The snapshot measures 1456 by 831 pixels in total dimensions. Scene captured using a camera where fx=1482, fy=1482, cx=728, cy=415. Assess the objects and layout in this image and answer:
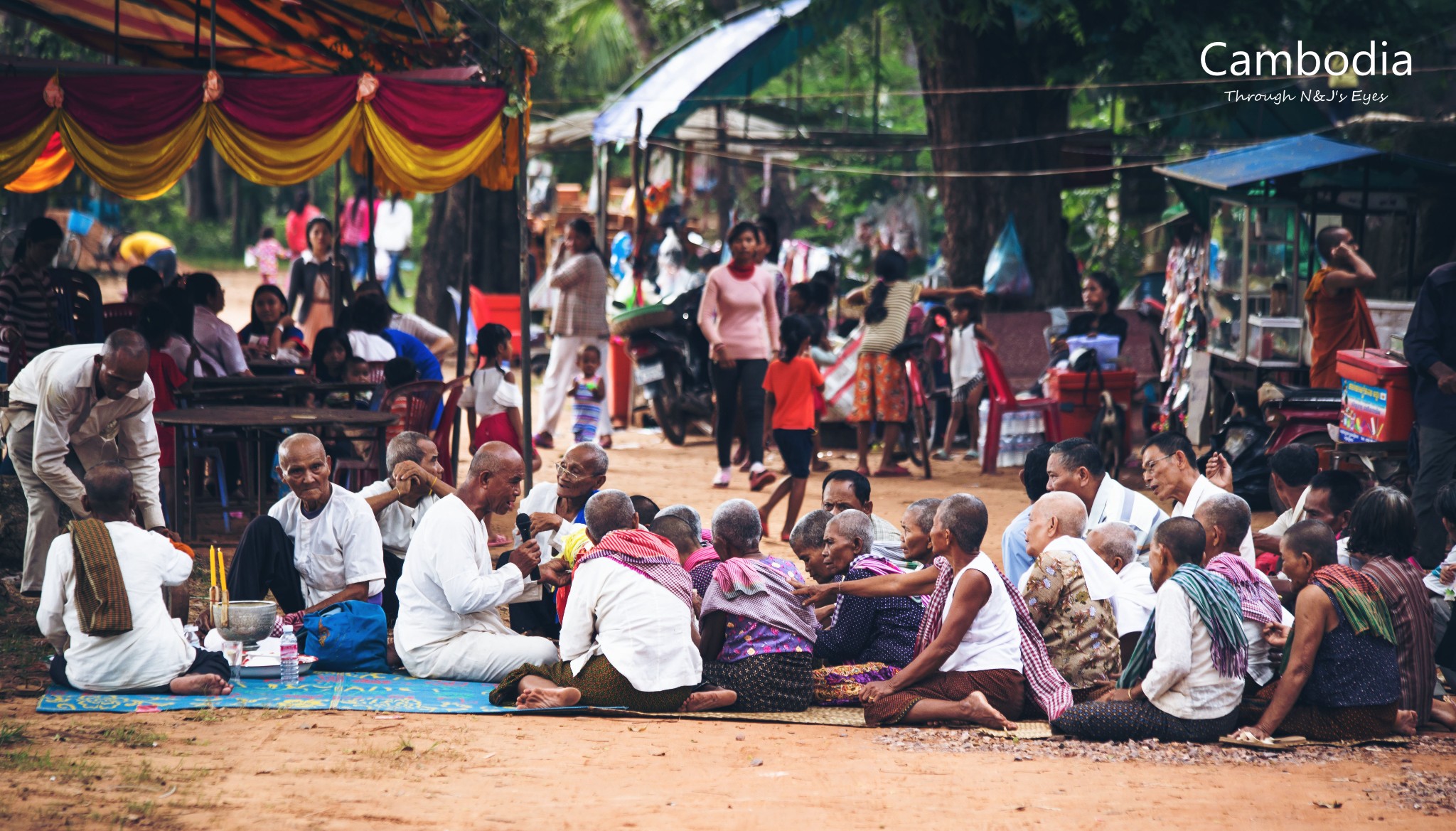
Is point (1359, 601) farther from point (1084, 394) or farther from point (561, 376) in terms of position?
point (561, 376)

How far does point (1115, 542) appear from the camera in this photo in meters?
6.14

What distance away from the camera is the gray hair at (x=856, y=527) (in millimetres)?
6160

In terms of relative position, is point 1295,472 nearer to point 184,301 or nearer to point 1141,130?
point 184,301

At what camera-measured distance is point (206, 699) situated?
5621mm

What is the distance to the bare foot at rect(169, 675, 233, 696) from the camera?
5.64 metres

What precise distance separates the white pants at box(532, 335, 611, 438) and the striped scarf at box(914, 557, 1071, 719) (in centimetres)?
682

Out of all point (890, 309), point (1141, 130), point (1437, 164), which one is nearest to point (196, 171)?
point (1141, 130)

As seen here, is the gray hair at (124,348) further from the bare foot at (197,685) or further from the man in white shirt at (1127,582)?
the man in white shirt at (1127,582)

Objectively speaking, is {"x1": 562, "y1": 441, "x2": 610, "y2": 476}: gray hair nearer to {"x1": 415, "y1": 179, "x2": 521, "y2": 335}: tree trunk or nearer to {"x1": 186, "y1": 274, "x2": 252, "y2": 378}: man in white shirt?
{"x1": 186, "y1": 274, "x2": 252, "y2": 378}: man in white shirt

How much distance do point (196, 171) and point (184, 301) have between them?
23118 millimetres

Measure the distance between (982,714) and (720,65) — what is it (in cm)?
1073

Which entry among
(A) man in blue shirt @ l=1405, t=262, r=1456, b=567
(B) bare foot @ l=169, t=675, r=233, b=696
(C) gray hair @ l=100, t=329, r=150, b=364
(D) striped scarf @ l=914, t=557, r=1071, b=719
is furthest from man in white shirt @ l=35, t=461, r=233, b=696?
(A) man in blue shirt @ l=1405, t=262, r=1456, b=567

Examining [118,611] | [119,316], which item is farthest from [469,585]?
[119,316]

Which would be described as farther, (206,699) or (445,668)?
(445,668)
